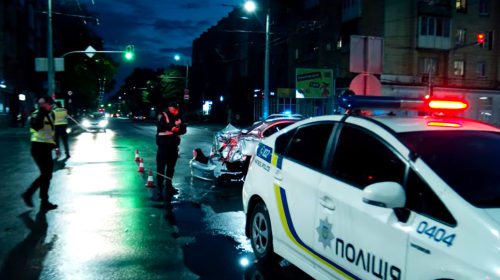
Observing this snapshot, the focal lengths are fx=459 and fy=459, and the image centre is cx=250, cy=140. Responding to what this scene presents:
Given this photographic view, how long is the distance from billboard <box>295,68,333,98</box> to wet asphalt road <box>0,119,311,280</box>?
26.2 m

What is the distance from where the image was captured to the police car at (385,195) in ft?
9.02

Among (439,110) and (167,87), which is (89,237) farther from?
(167,87)

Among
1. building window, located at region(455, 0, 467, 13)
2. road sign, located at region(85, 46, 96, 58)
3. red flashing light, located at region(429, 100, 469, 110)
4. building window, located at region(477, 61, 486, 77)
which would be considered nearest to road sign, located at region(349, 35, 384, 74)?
red flashing light, located at region(429, 100, 469, 110)

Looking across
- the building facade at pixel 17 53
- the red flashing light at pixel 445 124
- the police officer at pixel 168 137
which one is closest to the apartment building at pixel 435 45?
the building facade at pixel 17 53

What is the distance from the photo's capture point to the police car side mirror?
2.96 metres

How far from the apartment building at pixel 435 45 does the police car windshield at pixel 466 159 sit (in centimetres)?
3244

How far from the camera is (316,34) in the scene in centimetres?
4009

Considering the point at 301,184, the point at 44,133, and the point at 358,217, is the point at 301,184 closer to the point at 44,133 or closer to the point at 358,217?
the point at 358,217

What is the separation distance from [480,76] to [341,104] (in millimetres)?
39385

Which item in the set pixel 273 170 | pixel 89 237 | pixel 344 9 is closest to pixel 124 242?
pixel 89 237

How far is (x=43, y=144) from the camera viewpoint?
7578mm

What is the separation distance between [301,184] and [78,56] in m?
49.1

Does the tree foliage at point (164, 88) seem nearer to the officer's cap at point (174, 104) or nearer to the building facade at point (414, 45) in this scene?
the building facade at point (414, 45)

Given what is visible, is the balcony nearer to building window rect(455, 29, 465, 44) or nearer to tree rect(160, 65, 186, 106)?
building window rect(455, 29, 465, 44)
